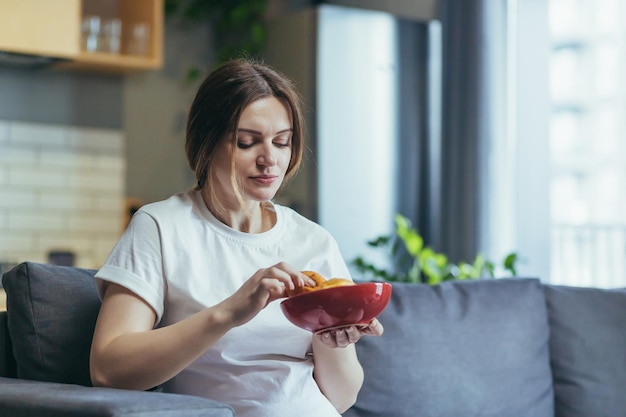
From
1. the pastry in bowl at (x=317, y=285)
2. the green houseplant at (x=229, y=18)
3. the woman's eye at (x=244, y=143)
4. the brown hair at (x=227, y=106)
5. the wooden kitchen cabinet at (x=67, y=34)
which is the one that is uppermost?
the green houseplant at (x=229, y=18)

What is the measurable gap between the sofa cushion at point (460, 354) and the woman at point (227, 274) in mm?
308

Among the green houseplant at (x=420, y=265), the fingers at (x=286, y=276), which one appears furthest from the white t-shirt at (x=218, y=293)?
the green houseplant at (x=420, y=265)

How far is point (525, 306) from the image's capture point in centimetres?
253

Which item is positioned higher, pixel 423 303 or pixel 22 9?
pixel 22 9

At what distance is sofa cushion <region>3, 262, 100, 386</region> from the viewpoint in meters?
1.92

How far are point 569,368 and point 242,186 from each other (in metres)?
1.10

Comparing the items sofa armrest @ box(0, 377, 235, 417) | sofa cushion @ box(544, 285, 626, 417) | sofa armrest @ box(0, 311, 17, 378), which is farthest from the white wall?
sofa armrest @ box(0, 377, 235, 417)

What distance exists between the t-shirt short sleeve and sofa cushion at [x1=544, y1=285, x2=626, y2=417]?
46.6 inches

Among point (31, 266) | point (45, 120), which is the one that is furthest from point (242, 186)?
point (45, 120)

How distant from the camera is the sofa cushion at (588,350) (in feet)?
8.04

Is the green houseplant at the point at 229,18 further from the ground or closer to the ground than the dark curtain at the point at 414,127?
further from the ground

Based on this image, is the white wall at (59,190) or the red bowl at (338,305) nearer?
the red bowl at (338,305)

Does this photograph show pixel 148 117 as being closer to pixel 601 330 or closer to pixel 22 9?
pixel 22 9

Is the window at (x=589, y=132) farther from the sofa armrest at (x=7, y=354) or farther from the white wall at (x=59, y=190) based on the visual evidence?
the sofa armrest at (x=7, y=354)
